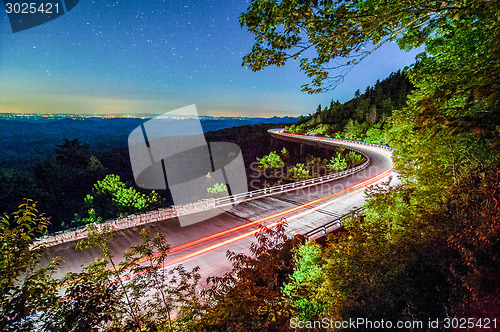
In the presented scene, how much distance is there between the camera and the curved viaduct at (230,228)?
8.46m

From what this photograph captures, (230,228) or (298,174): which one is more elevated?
(230,228)

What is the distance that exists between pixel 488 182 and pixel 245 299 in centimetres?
547

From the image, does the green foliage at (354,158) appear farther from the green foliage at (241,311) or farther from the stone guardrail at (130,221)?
the green foliage at (241,311)

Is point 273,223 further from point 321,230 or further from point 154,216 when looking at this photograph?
point 154,216

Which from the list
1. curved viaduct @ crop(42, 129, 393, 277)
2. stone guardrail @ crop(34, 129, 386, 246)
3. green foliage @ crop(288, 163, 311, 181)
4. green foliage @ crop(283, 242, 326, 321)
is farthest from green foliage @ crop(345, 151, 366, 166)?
green foliage @ crop(283, 242, 326, 321)

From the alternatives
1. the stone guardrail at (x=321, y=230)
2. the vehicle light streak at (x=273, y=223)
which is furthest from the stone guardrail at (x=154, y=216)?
the stone guardrail at (x=321, y=230)

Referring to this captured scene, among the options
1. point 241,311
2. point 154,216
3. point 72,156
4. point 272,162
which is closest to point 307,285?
point 241,311

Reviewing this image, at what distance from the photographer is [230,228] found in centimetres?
1116

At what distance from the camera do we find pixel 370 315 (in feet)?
11.5

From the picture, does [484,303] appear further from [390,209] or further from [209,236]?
[209,236]

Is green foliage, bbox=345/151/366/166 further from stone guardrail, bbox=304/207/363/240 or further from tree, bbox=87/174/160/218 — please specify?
tree, bbox=87/174/160/218

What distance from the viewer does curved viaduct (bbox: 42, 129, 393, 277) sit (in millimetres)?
8461

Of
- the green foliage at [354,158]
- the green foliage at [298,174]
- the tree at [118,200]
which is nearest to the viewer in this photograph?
the tree at [118,200]

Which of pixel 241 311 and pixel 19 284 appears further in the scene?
pixel 241 311
